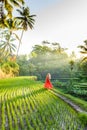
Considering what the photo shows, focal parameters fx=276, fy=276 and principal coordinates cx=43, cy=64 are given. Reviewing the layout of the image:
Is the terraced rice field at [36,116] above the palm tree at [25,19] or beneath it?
beneath

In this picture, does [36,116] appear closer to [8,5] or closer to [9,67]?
[8,5]

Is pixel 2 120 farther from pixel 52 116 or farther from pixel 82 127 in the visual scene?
pixel 82 127

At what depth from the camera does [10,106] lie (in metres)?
14.9

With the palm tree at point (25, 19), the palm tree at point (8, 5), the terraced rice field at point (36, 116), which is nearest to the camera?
the terraced rice field at point (36, 116)

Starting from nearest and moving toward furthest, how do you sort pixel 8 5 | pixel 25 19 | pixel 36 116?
pixel 36 116, pixel 8 5, pixel 25 19

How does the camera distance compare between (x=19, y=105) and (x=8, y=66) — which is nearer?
(x=19, y=105)

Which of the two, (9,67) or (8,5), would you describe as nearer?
(8,5)

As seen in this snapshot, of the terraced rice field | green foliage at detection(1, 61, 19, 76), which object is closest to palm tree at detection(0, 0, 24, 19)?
the terraced rice field

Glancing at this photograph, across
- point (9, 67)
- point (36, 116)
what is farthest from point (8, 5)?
point (9, 67)

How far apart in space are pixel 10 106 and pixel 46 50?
64.7 m

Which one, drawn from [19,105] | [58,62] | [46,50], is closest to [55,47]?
[46,50]

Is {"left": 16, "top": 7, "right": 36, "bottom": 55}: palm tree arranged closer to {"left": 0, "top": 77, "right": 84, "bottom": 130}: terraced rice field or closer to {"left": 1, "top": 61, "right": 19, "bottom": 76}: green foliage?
{"left": 1, "top": 61, "right": 19, "bottom": 76}: green foliage

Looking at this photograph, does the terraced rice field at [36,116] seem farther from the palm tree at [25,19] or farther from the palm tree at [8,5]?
the palm tree at [25,19]

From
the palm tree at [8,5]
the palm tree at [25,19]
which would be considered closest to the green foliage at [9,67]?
the palm tree at [25,19]
